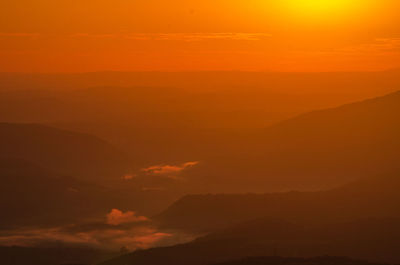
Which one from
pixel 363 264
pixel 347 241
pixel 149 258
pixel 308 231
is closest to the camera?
pixel 363 264

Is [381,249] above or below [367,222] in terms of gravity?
below

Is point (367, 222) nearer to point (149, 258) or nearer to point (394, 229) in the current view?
point (394, 229)

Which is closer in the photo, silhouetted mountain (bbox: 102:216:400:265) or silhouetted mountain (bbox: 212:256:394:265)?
silhouetted mountain (bbox: 212:256:394:265)

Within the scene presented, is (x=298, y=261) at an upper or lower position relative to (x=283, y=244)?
lower

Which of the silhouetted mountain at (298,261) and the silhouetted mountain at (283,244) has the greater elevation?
the silhouetted mountain at (283,244)

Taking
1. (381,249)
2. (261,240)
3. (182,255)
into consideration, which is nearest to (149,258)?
(182,255)

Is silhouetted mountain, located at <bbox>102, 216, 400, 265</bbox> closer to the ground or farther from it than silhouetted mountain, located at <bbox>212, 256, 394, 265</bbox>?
farther from it

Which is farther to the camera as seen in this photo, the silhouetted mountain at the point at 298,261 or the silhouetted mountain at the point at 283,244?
the silhouetted mountain at the point at 283,244

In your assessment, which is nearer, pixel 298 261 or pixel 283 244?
pixel 298 261
